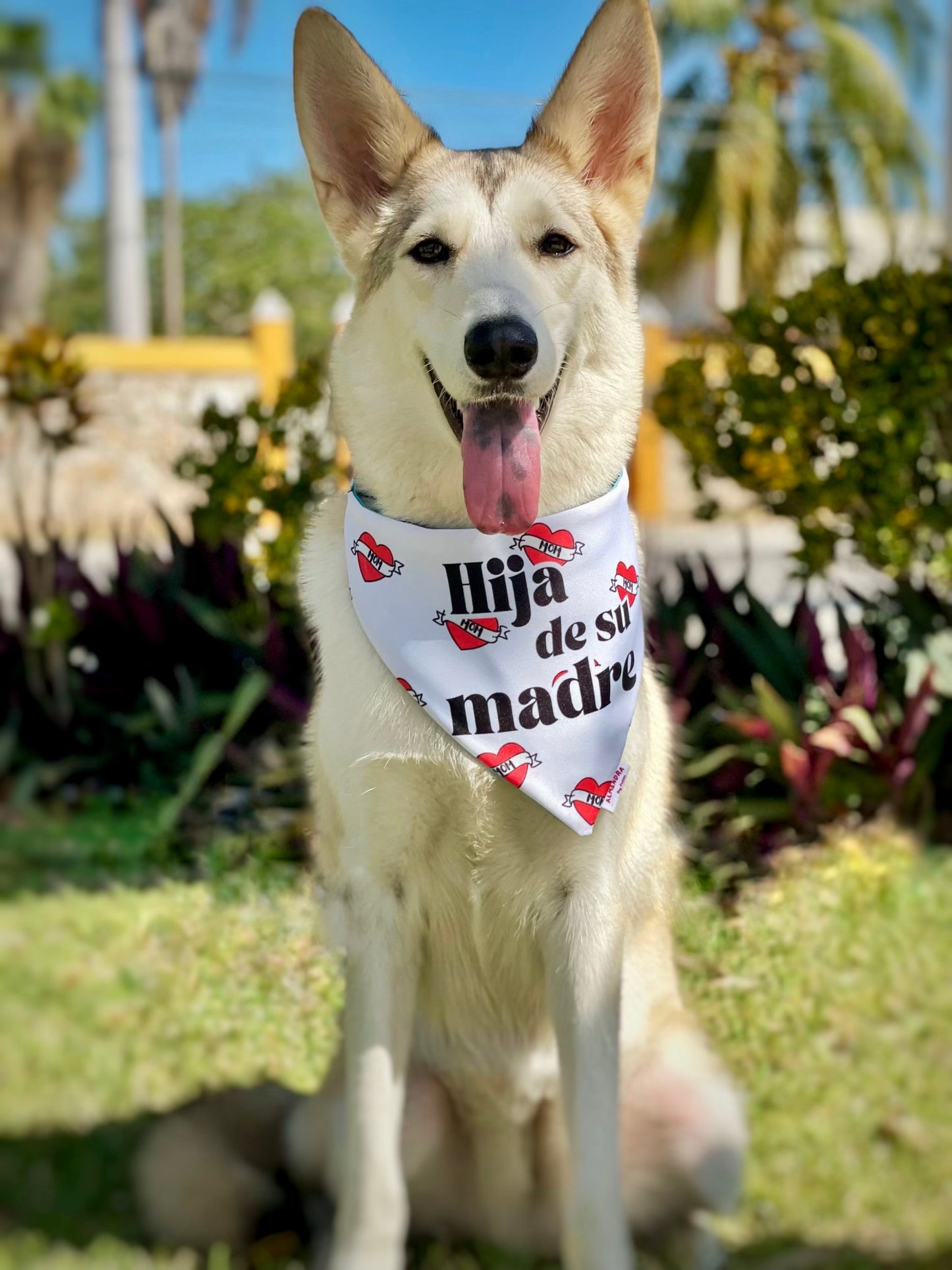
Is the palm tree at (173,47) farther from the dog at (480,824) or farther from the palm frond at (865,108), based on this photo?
the dog at (480,824)

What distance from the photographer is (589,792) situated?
1840mm

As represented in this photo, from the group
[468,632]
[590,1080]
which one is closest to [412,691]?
[468,632]

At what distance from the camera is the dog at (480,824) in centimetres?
182

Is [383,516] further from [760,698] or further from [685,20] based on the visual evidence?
[685,20]

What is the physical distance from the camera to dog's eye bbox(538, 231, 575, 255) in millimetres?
1857

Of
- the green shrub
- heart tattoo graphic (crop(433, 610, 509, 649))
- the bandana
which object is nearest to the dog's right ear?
the bandana

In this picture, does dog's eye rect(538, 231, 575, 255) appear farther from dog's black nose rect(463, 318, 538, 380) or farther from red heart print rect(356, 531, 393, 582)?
red heart print rect(356, 531, 393, 582)

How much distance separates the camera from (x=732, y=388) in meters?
4.01

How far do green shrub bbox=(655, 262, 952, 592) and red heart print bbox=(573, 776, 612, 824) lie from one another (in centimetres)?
228

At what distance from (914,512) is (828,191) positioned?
16.4 metres

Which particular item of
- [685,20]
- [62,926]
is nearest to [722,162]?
[685,20]

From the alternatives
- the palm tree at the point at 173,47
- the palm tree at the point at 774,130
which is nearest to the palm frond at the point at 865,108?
the palm tree at the point at 774,130

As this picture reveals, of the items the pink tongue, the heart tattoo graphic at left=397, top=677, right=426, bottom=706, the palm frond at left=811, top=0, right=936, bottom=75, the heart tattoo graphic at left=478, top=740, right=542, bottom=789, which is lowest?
the heart tattoo graphic at left=478, top=740, right=542, bottom=789

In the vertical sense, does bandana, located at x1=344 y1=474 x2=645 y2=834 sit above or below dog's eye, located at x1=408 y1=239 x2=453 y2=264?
below
